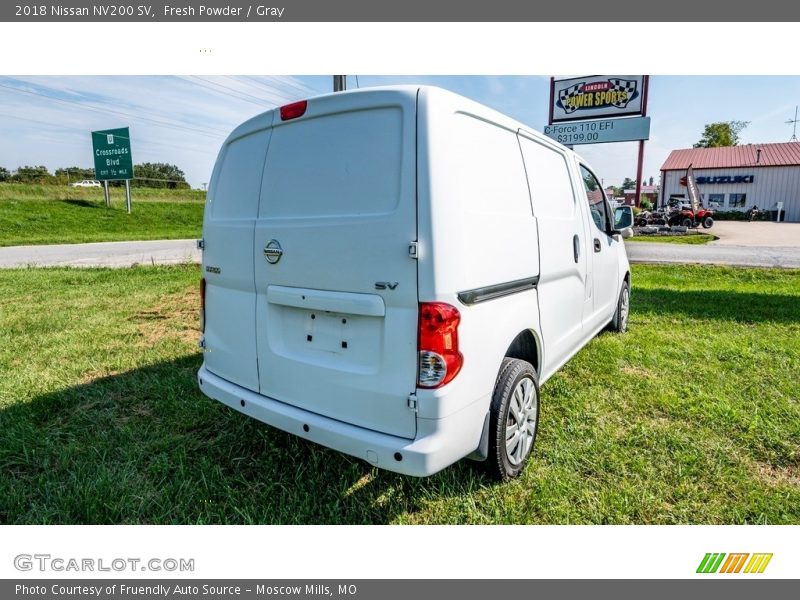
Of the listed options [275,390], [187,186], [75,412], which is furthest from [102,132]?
[275,390]

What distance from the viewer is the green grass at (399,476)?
256cm

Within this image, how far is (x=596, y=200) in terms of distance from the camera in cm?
454

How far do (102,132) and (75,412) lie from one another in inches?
1093

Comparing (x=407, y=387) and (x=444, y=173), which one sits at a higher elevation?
(x=444, y=173)

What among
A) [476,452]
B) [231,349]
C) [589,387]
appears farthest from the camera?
[589,387]

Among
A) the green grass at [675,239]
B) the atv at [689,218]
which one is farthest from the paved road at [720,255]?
the atv at [689,218]

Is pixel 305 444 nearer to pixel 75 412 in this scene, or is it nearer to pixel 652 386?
pixel 75 412

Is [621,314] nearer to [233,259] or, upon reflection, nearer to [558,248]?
[558,248]

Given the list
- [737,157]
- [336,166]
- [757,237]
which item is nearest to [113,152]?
[336,166]

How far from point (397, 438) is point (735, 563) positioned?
1.68 metres

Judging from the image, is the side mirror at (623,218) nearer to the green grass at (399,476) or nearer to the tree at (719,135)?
the green grass at (399,476)

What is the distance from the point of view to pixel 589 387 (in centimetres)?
410

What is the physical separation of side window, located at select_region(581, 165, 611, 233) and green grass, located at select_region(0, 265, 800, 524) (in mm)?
1319

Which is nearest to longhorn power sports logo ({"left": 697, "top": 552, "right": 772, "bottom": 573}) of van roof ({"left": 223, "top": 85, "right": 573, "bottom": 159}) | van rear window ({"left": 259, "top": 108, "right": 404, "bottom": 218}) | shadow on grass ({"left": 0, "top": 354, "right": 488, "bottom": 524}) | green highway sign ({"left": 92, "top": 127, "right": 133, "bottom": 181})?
shadow on grass ({"left": 0, "top": 354, "right": 488, "bottom": 524})
